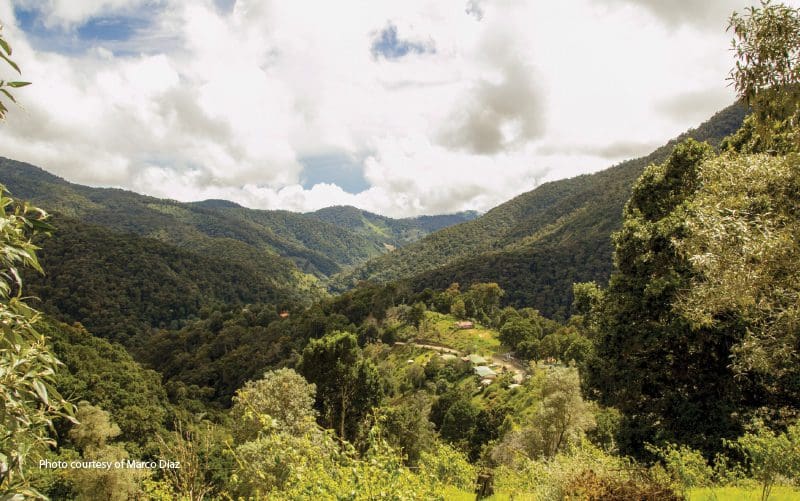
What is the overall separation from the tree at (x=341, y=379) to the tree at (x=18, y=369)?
101 feet

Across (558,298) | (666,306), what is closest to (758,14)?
(666,306)

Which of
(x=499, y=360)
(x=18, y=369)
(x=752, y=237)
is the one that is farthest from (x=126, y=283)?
(x=752, y=237)

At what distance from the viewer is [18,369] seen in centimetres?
308

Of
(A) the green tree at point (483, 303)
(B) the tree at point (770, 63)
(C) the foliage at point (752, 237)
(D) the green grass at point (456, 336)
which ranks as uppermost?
(B) the tree at point (770, 63)

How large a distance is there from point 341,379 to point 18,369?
3175cm

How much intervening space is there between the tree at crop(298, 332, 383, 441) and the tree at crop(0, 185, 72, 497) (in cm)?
3089

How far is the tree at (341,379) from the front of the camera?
1297 inches

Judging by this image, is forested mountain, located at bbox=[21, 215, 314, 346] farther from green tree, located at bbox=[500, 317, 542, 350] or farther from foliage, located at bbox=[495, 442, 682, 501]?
foliage, located at bbox=[495, 442, 682, 501]

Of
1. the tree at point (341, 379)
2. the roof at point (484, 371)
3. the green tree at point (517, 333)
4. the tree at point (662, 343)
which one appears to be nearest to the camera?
the tree at point (662, 343)

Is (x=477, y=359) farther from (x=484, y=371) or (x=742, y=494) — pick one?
(x=742, y=494)

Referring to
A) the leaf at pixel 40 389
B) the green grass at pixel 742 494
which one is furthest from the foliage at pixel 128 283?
the green grass at pixel 742 494

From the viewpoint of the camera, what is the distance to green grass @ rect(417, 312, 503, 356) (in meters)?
69.0

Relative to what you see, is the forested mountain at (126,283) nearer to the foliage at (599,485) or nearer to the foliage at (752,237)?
the foliage at (599,485)

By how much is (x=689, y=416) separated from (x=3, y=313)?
57.9ft
